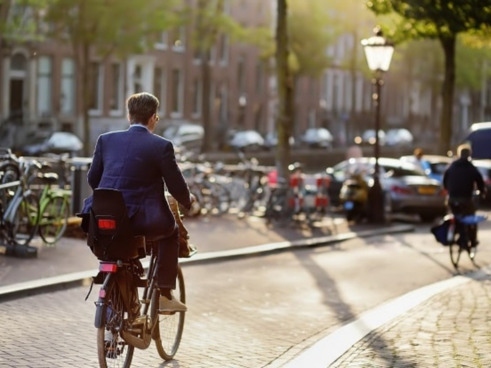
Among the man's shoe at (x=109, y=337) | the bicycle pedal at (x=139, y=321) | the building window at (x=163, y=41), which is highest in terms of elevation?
the building window at (x=163, y=41)

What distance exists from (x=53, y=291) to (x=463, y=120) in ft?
342

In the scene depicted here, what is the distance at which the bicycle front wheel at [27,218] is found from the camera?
16078 mm

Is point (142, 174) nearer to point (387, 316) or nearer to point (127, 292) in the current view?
point (127, 292)

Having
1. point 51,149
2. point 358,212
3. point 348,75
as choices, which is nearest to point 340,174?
point 358,212

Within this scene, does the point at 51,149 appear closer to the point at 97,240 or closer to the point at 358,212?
the point at 358,212

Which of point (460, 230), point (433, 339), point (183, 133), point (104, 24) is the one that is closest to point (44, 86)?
point (183, 133)

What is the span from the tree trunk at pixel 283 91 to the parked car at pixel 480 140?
1681cm

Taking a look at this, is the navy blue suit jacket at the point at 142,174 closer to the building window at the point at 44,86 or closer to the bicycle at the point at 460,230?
the bicycle at the point at 460,230

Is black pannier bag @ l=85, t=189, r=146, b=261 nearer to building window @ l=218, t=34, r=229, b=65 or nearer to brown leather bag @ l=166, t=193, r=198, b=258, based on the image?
brown leather bag @ l=166, t=193, r=198, b=258

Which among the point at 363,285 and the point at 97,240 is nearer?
the point at 97,240

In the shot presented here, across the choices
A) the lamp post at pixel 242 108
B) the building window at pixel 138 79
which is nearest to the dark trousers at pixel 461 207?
the building window at pixel 138 79

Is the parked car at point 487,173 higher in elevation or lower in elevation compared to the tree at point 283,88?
lower

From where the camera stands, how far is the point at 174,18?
153ft

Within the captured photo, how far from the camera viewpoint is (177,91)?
63656 mm
